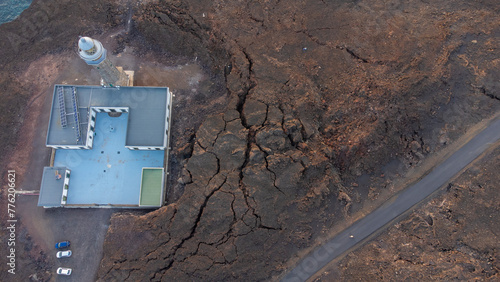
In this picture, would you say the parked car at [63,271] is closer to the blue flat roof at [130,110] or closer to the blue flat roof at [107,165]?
the blue flat roof at [107,165]

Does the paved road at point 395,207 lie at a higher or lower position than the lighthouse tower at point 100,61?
lower

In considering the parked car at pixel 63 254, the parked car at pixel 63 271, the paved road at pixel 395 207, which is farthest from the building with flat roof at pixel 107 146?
the paved road at pixel 395 207

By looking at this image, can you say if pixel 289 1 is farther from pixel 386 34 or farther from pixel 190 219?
pixel 190 219

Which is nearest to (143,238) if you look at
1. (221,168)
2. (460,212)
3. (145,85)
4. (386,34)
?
(221,168)

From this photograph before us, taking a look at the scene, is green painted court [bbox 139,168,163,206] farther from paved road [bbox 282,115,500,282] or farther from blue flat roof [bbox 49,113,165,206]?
paved road [bbox 282,115,500,282]

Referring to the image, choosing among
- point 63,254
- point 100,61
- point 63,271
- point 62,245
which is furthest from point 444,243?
point 62,245

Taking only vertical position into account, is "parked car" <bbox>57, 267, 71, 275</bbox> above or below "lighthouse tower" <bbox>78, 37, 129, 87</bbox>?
below

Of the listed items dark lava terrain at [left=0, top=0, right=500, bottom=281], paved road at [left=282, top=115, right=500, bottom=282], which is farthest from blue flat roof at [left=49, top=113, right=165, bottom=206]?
paved road at [left=282, top=115, right=500, bottom=282]
